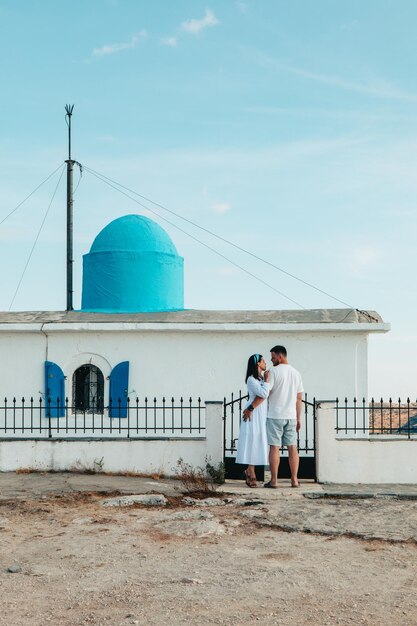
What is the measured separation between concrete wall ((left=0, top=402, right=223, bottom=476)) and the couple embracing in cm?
145

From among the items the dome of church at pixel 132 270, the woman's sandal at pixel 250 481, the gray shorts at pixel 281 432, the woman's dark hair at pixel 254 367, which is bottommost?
the woman's sandal at pixel 250 481

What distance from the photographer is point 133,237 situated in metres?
19.8

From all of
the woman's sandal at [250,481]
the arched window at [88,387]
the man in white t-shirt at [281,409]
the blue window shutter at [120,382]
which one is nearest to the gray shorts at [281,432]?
the man in white t-shirt at [281,409]

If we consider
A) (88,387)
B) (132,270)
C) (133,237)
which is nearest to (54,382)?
(88,387)

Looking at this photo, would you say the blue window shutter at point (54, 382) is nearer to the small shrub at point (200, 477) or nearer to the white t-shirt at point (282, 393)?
the small shrub at point (200, 477)

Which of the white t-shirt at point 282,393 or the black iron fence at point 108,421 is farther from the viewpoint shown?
the black iron fence at point 108,421

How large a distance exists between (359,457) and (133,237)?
414 inches

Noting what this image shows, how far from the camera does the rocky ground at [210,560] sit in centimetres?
509

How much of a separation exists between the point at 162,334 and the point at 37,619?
10.6 metres

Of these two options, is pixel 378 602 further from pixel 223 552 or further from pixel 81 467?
pixel 81 467

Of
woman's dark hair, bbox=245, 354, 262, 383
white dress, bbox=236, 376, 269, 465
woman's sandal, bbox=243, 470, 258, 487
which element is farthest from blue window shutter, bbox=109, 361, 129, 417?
woman's dark hair, bbox=245, 354, 262, 383

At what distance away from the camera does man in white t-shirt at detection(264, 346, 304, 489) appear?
9883mm

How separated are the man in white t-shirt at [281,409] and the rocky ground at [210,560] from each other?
682 mm

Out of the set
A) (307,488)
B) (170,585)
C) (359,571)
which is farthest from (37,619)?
(307,488)
